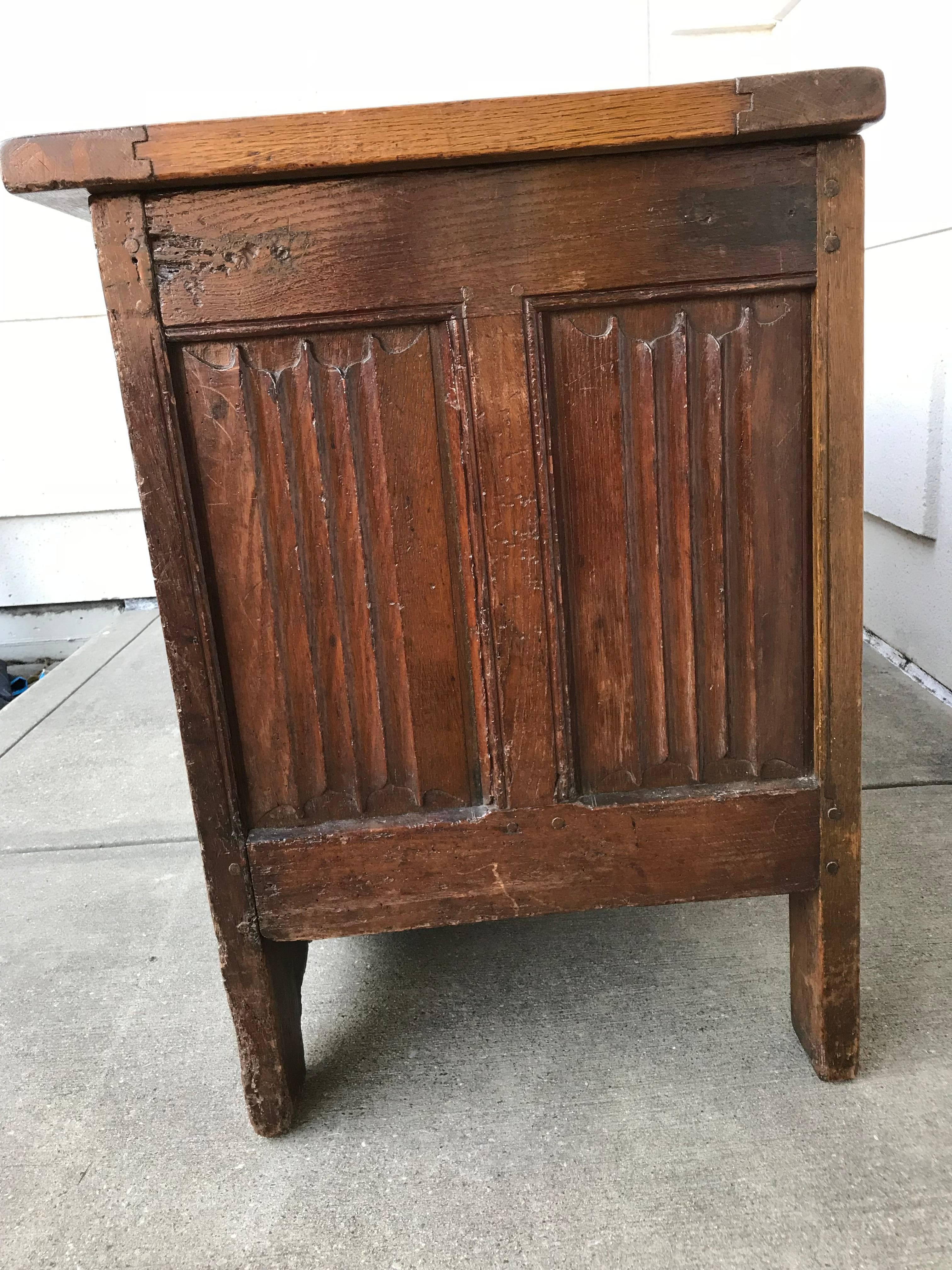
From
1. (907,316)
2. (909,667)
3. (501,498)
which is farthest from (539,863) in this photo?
(907,316)

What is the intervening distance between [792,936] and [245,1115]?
72cm

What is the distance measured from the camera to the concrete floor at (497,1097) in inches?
41.3

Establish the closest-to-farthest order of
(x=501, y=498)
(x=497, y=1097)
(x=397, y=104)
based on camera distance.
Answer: (x=501, y=498), (x=497, y=1097), (x=397, y=104)

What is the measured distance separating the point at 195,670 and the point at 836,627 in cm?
→ 70

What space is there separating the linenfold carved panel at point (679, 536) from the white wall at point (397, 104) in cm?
137

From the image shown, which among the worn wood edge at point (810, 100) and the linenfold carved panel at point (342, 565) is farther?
the linenfold carved panel at point (342, 565)

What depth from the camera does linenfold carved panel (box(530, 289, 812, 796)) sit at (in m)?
1.05

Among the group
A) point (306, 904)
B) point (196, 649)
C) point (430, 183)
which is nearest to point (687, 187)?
point (430, 183)

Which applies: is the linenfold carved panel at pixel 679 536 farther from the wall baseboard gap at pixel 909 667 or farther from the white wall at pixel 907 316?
the white wall at pixel 907 316

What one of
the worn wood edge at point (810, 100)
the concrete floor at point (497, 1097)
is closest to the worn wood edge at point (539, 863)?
the concrete floor at point (497, 1097)

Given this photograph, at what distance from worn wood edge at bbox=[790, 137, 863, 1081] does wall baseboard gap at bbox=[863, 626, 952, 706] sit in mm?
1173

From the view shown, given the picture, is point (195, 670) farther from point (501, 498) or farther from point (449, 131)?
point (449, 131)

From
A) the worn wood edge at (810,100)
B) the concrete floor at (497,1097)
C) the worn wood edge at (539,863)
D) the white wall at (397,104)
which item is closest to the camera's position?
the worn wood edge at (810,100)

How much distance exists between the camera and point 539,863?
1172 millimetres
